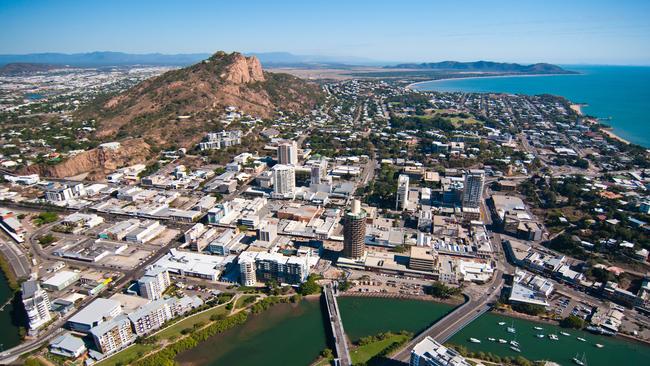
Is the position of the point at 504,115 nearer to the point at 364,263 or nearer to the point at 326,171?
the point at 326,171

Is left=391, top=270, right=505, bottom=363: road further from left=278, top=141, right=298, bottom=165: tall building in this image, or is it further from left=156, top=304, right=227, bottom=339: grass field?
left=278, top=141, right=298, bottom=165: tall building

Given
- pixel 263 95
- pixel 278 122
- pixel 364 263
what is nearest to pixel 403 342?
pixel 364 263

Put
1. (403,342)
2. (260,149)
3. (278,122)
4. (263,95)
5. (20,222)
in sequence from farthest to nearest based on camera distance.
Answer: (263,95) → (278,122) → (260,149) → (20,222) → (403,342)

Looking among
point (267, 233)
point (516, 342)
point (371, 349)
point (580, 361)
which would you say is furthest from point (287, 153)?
point (580, 361)

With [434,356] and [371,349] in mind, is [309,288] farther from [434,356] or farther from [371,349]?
[434,356]

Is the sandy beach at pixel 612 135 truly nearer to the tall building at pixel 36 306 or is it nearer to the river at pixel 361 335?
the river at pixel 361 335

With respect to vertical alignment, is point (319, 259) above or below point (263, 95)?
below

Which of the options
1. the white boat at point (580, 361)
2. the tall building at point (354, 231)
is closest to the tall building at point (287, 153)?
the tall building at point (354, 231)

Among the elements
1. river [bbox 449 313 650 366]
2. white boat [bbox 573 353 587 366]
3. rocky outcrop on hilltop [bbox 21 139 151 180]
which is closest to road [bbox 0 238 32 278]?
rocky outcrop on hilltop [bbox 21 139 151 180]
